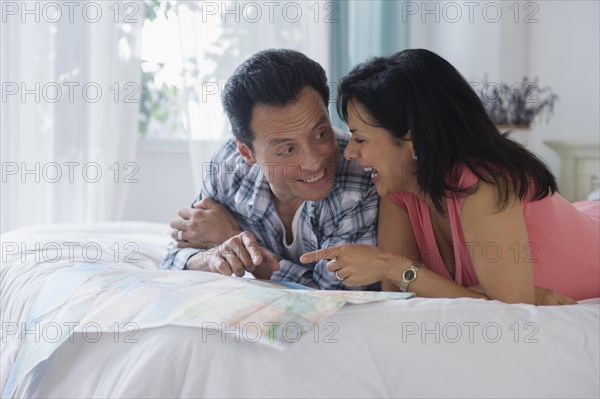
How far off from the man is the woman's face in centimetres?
12

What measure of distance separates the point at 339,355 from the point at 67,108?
2417 millimetres

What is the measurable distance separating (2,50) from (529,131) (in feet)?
7.79

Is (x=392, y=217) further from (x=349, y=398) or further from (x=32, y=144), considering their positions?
(x=32, y=144)

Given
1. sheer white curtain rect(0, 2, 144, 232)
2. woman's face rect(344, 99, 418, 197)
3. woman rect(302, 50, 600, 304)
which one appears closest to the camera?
woman rect(302, 50, 600, 304)

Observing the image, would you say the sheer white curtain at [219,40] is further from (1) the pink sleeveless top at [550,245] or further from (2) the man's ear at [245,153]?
(1) the pink sleeveless top at [550,245]

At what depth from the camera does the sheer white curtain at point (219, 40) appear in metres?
3.48

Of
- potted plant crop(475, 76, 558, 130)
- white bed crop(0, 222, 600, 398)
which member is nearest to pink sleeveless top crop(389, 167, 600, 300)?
white bed crop(0, 222, 600, 398)

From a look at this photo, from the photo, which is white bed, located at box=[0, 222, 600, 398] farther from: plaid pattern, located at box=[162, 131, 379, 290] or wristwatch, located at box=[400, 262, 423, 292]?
plaid pattern, located at box=[162, 131, 379, 290]

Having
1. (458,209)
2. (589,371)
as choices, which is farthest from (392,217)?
(589,371)

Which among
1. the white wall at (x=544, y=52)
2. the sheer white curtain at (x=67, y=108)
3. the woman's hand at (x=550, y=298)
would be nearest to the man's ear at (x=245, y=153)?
the woman's hand at (x=550, y=298)

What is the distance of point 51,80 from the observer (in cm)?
313

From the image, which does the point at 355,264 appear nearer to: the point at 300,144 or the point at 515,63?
the point at 300,144

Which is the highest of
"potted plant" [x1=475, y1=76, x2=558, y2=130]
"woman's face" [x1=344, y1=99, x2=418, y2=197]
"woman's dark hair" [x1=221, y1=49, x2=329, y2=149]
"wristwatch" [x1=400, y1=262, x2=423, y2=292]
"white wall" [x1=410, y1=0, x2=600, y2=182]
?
"white wall" [x1=410, y1=0, x2=600, y2=182]

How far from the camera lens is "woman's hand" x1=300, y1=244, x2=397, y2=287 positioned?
1.41m
